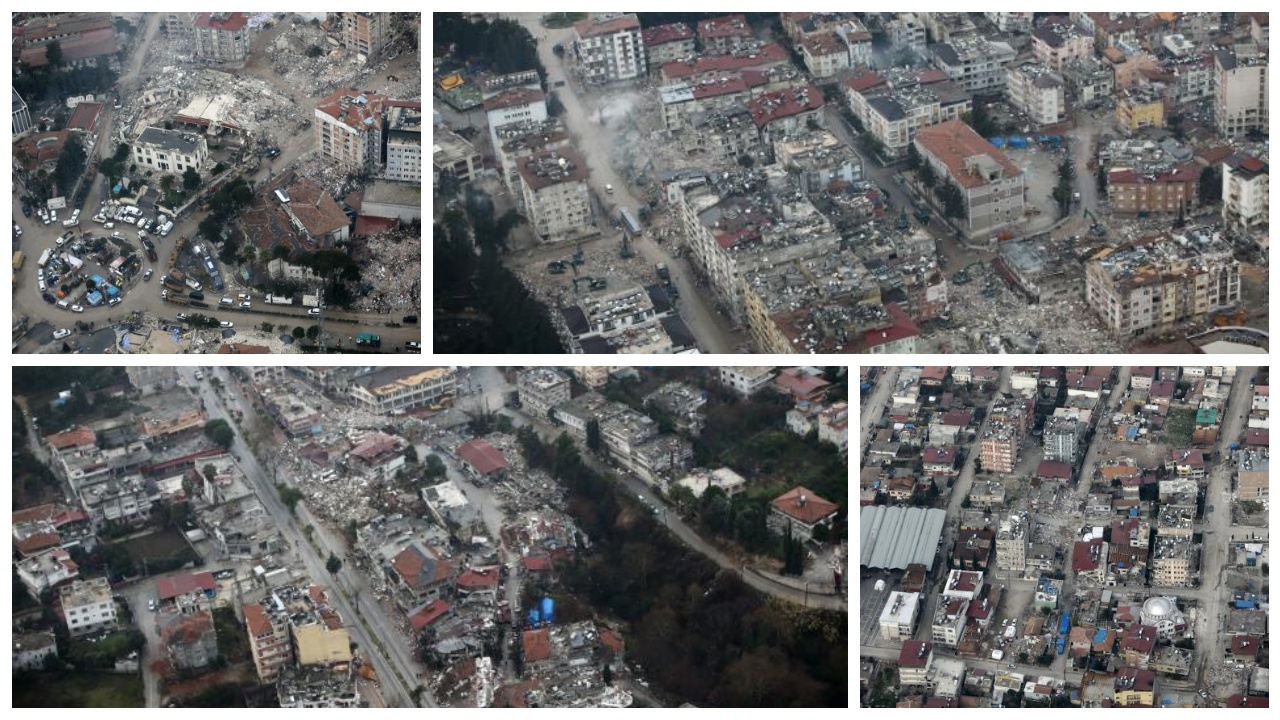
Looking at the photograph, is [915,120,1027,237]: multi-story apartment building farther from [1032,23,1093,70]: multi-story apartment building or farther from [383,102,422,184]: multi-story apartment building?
[383,102,422,184]: multi-story apartment building

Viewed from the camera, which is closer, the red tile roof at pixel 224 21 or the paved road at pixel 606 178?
the red tile roof at pixel 224 21

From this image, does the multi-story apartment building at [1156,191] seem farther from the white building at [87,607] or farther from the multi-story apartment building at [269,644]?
the white building at [87,607]

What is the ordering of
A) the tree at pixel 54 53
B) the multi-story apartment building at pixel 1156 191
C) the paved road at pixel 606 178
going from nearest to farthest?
the tree at pixel 54 53 → the paved road at pixel 606 178 → the multi-story apartment building at pixel 1156 191

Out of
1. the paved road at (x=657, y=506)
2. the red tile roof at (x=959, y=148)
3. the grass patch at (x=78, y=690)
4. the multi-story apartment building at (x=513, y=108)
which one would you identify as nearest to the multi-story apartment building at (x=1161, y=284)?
the red tile roof at (x=959, y=148)

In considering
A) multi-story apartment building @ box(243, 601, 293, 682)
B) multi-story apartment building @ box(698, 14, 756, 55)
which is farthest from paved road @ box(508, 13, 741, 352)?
multi-story apartment building @ box(243, 601, 293, 682)

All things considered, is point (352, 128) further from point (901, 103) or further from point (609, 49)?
point (901, 103)
